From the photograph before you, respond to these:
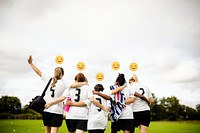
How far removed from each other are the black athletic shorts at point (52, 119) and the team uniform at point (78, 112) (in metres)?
0.19

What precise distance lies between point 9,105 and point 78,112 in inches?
2080

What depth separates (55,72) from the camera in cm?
584

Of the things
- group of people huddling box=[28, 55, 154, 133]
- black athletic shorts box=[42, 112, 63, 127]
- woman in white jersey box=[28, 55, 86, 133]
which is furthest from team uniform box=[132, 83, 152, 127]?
black athletic shorts box=[42, 112, 63, 127]

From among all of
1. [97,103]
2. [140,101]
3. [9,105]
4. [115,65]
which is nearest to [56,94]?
[97,103]

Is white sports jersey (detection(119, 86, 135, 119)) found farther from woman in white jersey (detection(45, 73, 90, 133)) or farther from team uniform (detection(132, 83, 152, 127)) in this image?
woman in white jersey (detection(45, 73, 90, 133))

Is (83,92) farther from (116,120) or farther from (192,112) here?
(192,112)

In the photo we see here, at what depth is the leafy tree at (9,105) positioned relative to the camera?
52.1 m

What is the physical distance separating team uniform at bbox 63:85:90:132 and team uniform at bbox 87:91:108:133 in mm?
→ 104

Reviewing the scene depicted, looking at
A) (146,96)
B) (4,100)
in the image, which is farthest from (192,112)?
(146,96)

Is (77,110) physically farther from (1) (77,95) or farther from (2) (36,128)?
(2) (36,128)

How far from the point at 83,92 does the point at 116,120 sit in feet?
3.63

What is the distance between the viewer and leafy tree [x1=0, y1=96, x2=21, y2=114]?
171 ft

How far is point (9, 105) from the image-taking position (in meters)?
55.1

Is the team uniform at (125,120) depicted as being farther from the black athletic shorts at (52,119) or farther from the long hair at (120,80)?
the black athletic shorts at (52,119)
